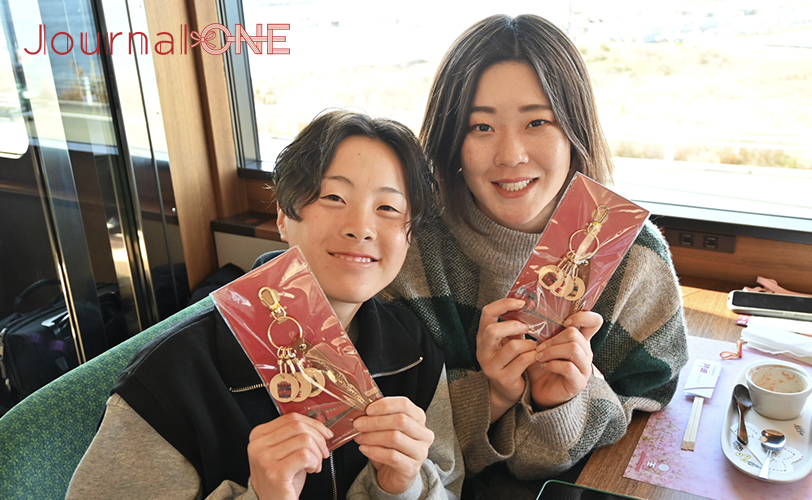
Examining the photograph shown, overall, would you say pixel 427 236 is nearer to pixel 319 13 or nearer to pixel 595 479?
pixel 595 479

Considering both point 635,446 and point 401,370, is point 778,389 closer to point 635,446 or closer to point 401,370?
point 635,446

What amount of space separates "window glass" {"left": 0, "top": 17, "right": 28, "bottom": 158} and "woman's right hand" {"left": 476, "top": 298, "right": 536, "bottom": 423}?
5.78 feet

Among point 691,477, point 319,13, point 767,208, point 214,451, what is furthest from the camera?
point 319,13

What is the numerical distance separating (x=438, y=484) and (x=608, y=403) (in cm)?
38

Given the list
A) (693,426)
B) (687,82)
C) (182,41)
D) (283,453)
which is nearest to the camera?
(283,453)

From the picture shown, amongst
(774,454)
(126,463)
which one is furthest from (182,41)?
(774,454)

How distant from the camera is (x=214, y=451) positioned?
3.06ft

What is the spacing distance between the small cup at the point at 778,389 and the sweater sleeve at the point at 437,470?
575 mm

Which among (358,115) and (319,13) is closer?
(358,115)

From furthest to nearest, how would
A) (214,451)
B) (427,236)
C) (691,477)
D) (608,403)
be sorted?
(427,236)
(608,403)
(691,477)
(214,451)

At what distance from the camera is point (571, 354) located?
103 cm

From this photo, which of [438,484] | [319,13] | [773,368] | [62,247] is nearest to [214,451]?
[438,484]

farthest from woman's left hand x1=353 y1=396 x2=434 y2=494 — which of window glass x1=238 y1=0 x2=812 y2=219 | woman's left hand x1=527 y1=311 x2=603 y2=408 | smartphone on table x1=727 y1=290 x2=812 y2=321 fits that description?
window glass x1=238 y1=0 x2=812 y2=219

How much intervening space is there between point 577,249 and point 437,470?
45cm
